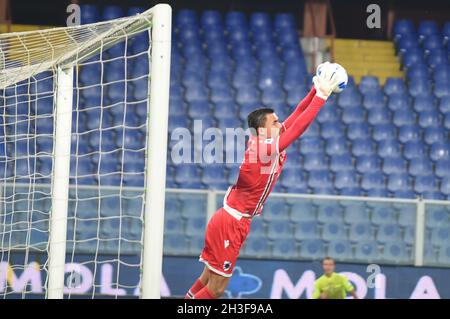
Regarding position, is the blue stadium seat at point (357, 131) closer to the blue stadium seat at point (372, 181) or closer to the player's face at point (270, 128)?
the blue stadium seat at point (372, 181)

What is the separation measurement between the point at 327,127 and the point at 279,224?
7.34ft

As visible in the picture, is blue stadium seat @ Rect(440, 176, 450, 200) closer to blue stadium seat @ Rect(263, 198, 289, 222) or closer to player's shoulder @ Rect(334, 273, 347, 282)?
blue stadium seat @ Rect(263, 198, 289, 222)

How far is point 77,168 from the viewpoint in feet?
35.2

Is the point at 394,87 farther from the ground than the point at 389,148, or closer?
farther from the ground

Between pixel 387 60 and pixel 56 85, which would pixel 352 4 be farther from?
pixel 56 85

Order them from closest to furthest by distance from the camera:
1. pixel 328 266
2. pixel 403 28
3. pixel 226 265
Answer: pixel 226 265 < pixel 328 266 < pixel 403 28

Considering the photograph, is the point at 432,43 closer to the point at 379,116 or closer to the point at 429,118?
the point at 429,118

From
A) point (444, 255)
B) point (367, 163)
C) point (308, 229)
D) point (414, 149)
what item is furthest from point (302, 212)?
point (414, 149)

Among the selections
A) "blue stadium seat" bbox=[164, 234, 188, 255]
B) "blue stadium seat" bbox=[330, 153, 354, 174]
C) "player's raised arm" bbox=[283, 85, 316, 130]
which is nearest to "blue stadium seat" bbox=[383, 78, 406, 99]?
"blue stadium seat" bbox=[330, 153, 354, 174]

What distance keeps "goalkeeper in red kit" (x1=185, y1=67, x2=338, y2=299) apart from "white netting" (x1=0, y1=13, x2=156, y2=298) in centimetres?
68

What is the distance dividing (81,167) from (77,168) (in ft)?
3.04

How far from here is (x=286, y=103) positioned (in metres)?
12.6

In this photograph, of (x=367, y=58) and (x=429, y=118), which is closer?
(x=429, y=118)

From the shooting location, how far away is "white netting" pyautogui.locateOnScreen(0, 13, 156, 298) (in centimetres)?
659
